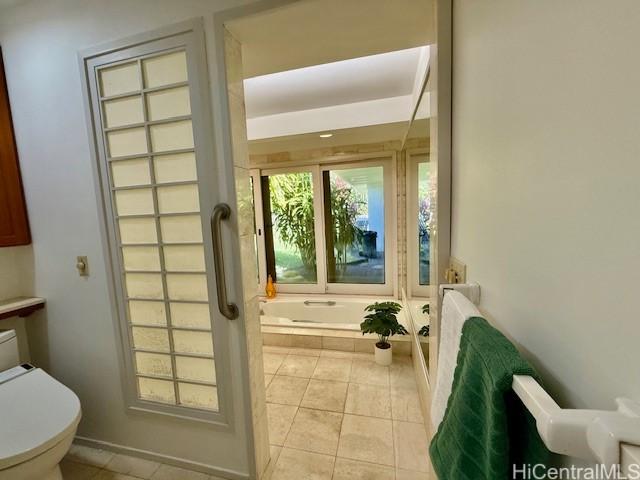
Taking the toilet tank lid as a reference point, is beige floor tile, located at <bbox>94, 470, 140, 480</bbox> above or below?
below

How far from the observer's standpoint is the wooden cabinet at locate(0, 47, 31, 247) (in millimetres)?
1338

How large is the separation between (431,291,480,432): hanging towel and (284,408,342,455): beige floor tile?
1.03 meters

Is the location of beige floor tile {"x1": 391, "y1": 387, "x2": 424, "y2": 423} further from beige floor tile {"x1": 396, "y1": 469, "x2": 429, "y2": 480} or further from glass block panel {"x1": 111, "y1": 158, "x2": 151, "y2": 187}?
glass block panel {"x1": 111, "y1": 158, "x2": 151, "y2": 187}

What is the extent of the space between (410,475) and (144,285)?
1.62 m

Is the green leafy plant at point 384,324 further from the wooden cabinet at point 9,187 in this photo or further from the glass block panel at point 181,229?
the wooden cabinet at point 9,187

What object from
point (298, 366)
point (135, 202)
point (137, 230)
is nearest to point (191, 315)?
point (137, 230)

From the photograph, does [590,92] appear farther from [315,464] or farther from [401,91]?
[401,91]

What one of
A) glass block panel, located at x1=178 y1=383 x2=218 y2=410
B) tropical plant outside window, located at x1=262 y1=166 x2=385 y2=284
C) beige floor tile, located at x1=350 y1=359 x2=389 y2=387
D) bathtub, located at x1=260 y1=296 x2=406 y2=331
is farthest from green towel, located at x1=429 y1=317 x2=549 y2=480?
tropical plant outside window, located at x1=262 y1=166 x2=385 y2=284

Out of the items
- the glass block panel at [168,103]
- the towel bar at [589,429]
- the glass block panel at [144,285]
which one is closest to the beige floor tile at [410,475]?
the towel bar at [589,429]

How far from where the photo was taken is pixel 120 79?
1185 millimetres

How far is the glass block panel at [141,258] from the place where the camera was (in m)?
1.26

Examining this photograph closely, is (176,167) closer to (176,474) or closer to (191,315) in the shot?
(191,315)

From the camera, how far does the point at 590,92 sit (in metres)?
0.36

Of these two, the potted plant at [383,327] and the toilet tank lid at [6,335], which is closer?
the toilet tank lid at [6,335]
